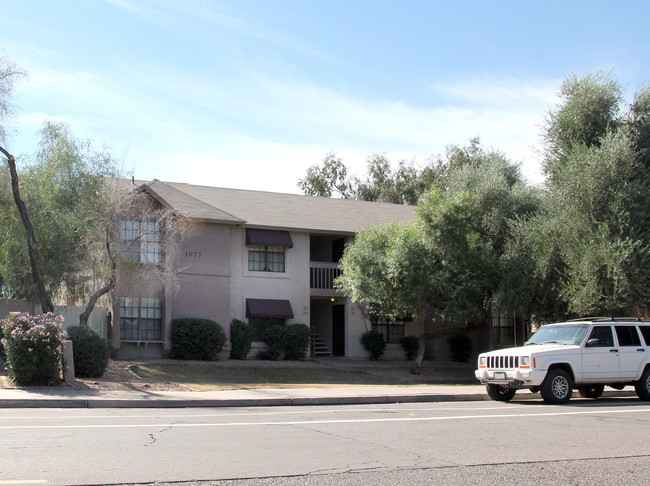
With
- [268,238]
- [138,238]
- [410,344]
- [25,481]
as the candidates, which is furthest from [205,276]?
[25,481]

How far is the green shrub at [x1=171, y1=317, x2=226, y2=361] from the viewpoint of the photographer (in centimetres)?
2555

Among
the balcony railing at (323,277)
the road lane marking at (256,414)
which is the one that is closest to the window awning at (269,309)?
the balcony railing at (323,277)

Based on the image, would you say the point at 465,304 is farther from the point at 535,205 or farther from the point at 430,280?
the point at 535,205

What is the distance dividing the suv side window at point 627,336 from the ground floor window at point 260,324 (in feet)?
51.3

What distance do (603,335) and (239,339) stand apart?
15068mm

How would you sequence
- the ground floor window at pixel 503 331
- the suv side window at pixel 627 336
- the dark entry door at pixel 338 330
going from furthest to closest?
the ground floor window at pixel 503 331 → the dark entry door at pixel 338 330 → the suv side window at pixel 627 336

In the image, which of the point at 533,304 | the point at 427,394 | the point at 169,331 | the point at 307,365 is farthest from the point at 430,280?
the point at 169,331

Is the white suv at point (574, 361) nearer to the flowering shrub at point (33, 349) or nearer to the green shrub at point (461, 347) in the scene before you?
the flowering shrub at point (33, 349)

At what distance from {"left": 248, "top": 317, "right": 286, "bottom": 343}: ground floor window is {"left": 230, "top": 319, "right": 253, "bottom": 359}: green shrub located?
0.93 meters

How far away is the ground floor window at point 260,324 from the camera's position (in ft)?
93.5

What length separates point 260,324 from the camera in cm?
2872

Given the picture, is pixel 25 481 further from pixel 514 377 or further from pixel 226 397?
pixel 514 377

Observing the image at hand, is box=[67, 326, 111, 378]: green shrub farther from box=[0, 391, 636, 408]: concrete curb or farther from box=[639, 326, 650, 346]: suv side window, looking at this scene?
box=[639, 326, 650, 346]: suv side window

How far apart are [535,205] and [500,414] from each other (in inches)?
614
